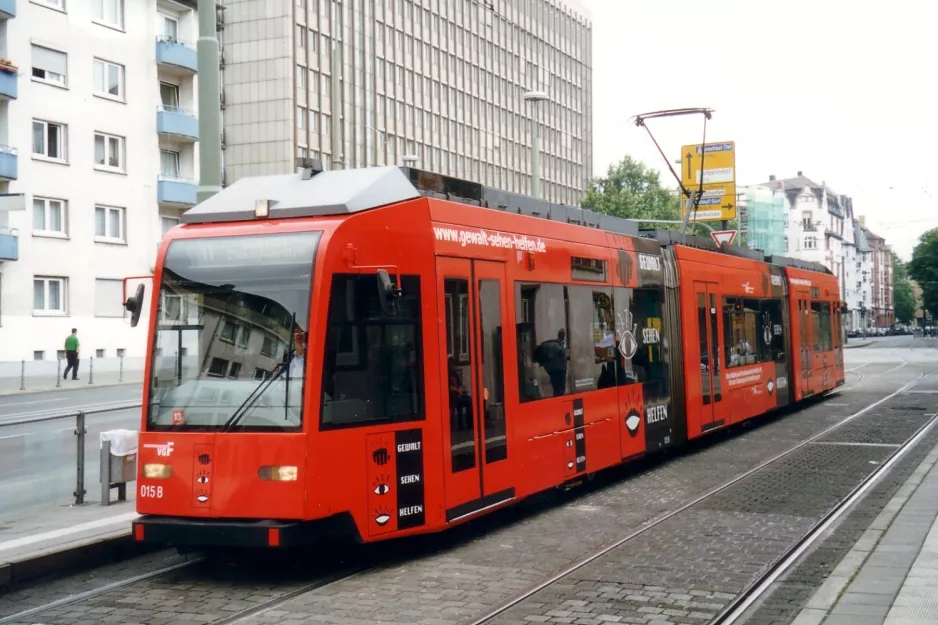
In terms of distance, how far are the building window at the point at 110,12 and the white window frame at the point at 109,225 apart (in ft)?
22.9

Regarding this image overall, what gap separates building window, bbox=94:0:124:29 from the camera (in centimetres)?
4392

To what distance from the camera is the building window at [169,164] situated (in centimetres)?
4762

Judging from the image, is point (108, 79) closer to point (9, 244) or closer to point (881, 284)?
point (9, 244)

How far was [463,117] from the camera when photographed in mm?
82625

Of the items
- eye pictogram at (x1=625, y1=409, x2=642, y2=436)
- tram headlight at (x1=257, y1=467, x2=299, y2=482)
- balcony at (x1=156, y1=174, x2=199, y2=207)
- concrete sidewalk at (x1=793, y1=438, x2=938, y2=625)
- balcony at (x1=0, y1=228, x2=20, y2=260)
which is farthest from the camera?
balcony at (x1=156, y1=174, x2=199, y2=207)

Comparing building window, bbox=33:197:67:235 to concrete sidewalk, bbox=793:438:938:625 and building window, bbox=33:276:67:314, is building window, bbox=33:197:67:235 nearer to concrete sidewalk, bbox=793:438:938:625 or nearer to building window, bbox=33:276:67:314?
building window, bbox=33:276:67:314

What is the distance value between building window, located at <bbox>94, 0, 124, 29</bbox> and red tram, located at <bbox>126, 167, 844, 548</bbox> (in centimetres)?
3657

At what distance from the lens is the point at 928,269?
10362 centimetres

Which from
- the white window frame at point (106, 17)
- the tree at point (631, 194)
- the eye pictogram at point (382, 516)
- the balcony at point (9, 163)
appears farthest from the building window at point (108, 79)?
the tree at point (631, 194)

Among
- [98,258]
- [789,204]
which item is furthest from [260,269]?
[789,204]

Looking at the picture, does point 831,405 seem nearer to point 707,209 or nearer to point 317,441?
point 707,209

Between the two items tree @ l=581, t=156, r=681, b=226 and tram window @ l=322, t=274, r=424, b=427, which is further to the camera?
tree @ l=581, t=156, r=681, b=226

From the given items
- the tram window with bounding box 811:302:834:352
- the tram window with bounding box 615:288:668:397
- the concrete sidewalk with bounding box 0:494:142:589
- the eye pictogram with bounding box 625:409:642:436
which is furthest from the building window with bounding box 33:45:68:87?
the concrete sidewalk with bounding box 0:494:142:589

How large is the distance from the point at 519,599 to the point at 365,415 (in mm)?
1853
